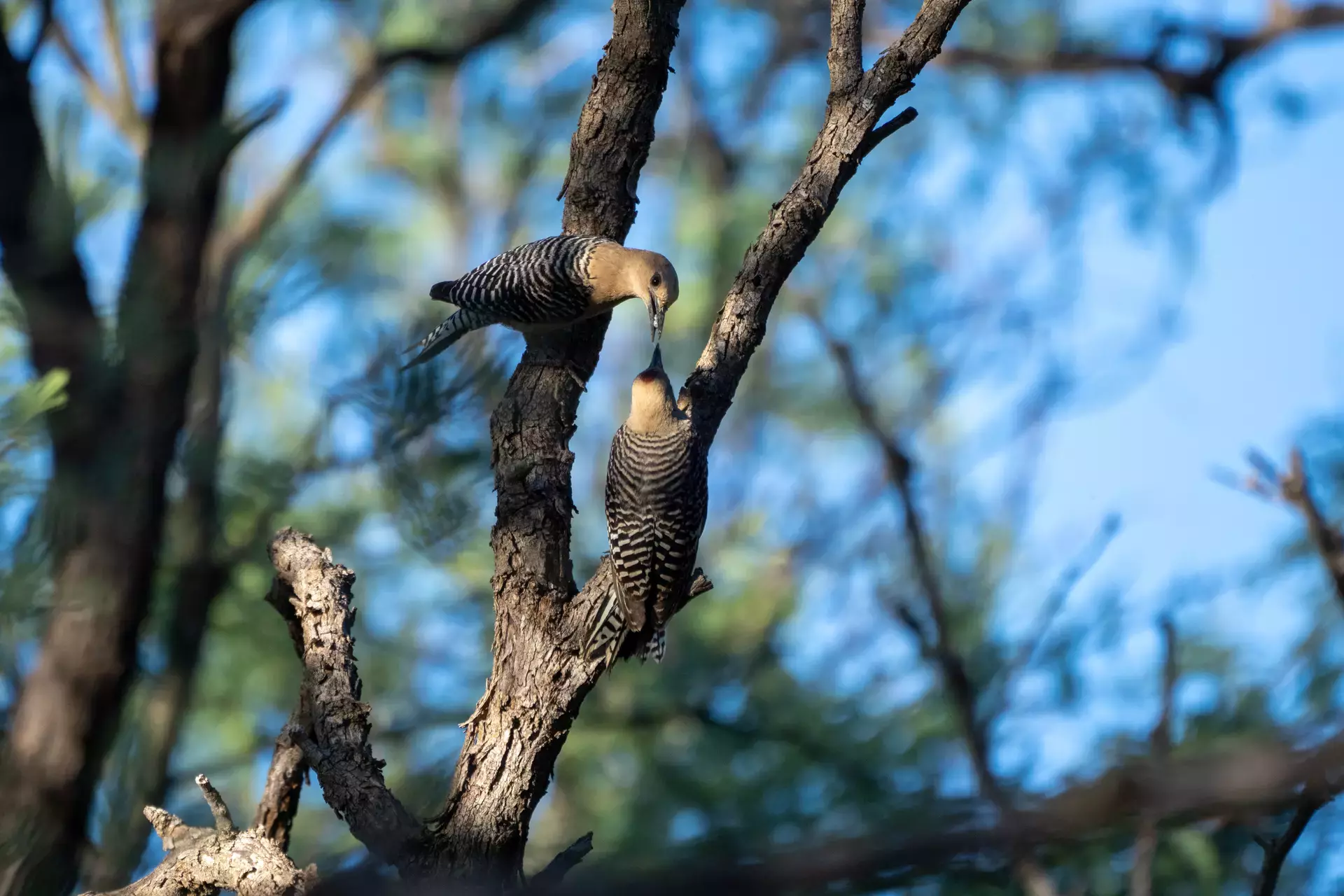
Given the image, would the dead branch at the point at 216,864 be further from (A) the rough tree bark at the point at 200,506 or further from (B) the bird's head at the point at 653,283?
(B) the bird's head at the point at 653,283

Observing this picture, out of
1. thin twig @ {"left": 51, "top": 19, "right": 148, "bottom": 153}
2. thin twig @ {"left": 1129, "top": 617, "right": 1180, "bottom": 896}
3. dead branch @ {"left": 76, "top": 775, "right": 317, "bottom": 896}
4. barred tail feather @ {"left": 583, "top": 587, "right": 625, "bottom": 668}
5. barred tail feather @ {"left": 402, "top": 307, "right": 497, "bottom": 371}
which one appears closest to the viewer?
thin twig @ {"left": 1129, "top": 617, "right": 1180, "bottom": 896}

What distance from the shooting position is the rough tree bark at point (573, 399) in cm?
329

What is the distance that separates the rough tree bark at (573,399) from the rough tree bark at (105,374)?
7.12 ft

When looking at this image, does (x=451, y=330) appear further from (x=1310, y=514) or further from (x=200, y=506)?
(x=1310, y=514)

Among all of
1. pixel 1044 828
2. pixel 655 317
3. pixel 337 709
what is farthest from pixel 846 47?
pixel 1044 828

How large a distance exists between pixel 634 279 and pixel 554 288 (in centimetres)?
39

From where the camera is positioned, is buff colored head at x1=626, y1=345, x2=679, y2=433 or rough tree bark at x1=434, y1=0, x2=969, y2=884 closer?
rough tree bark at x1=434, y1=0, x2=969, y2=884

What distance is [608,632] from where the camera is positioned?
11.6 ft

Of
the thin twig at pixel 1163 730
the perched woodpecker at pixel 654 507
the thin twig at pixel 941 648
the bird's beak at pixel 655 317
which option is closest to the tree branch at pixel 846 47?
the thin twig at pixel 941 648

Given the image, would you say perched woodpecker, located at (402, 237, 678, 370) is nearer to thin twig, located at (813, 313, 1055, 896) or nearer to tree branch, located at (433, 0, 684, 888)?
tree branch, located at (433, 0, 684, 888)

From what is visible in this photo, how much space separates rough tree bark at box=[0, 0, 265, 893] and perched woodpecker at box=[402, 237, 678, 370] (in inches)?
50.4

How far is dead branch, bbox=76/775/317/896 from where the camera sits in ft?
10.00

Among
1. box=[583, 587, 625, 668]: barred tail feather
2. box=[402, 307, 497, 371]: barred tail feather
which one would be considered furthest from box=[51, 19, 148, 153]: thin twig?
box=[583, 587, 625, 668]: barred tail feather

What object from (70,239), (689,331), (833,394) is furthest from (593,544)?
(70,239)
